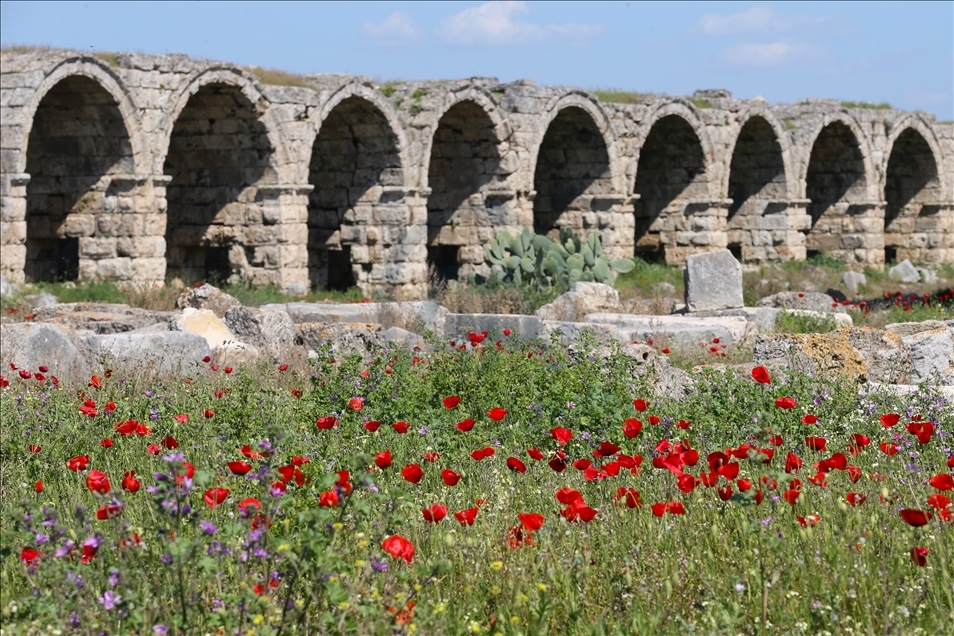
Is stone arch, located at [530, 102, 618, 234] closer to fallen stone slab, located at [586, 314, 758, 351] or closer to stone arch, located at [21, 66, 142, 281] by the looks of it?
stone arch, located at [21, 66, 142, 281]

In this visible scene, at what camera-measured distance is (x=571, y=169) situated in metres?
21.1

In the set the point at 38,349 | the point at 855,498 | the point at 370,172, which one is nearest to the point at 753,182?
the point at 370,172

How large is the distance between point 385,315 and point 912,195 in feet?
66.1

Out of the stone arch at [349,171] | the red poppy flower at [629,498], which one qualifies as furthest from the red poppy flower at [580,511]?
the stone arch at [349,171]

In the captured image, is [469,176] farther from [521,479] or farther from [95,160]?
[521,479]

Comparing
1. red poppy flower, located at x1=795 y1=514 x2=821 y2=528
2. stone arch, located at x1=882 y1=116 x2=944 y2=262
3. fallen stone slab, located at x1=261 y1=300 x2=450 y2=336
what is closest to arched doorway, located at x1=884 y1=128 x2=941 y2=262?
stone arch, located at x1=882 y1=116 x2=944 y2=262

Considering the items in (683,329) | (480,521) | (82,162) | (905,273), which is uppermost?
(82,162)

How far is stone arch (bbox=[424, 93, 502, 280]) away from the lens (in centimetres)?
1889

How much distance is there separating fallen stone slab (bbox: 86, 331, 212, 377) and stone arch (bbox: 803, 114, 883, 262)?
62.5 feet

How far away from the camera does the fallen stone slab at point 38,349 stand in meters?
8.09

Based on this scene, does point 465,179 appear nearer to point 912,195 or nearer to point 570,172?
point 570,172

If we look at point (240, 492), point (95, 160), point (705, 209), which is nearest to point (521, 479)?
point (240, 492)

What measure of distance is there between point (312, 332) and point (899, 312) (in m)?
7.05

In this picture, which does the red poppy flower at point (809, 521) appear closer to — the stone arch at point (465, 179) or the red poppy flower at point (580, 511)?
the red poppy flower at point (580, 511)
